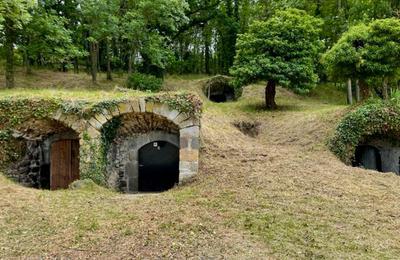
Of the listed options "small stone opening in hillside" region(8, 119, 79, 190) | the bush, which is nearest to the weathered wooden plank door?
"small stone opening in hillside" region(8, 119, 79, 190)

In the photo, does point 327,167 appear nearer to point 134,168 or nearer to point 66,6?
point 134,168

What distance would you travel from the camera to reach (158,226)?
650cm

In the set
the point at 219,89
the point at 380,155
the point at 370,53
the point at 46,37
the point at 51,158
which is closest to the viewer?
the point at 51,158

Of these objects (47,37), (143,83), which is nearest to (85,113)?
(47,37)

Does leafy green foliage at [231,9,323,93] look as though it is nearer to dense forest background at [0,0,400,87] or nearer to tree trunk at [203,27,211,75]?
dense forest background at [0,0,400,87]

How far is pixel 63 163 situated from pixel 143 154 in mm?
2379

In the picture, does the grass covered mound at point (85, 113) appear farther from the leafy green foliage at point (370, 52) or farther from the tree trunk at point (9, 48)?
the tree trunk at point (9, 48)

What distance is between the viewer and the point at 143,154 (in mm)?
12367

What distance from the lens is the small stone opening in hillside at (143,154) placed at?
1137 cm

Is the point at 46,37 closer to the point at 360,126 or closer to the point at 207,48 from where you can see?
the point at 360,126

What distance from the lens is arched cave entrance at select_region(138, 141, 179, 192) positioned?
12.4 metres

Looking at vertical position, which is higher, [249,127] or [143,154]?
[249,127]

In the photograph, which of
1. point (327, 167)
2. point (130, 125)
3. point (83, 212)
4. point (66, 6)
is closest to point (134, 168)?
point (130, 125)

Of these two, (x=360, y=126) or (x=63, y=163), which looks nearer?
(x=63, y=163)
